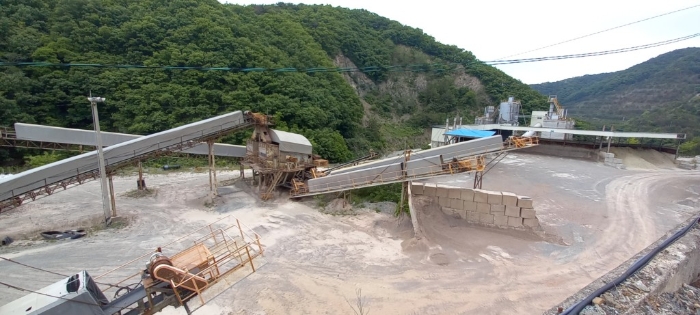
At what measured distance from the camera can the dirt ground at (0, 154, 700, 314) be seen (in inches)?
372

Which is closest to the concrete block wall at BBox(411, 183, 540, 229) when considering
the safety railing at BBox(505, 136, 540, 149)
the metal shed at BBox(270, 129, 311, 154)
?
the safety railing at BBox(505, 136, 540, 149)

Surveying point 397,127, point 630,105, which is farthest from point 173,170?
point 630,105

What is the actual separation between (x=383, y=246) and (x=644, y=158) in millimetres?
31483

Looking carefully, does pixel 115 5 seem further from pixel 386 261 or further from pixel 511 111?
pixel 511 111

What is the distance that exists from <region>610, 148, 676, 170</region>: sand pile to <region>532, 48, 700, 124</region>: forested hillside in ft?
125

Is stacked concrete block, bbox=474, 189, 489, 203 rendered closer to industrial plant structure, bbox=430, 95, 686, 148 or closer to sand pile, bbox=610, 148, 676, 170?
industrial plant structure, bbox=430, 95, 686, 148

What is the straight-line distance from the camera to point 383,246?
43.0 ft

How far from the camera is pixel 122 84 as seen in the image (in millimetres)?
29578

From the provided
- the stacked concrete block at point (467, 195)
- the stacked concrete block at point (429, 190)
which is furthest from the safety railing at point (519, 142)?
the stacked concrete block at point (429, 190)

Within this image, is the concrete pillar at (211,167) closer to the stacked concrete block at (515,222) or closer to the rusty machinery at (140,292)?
the rusty machinery at (140,292)

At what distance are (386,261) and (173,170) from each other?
2321cm

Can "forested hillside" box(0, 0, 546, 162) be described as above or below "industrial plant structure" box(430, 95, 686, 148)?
above

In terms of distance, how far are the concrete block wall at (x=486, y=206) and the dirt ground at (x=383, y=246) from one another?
50 centimetres

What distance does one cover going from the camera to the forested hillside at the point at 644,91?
225 feet
